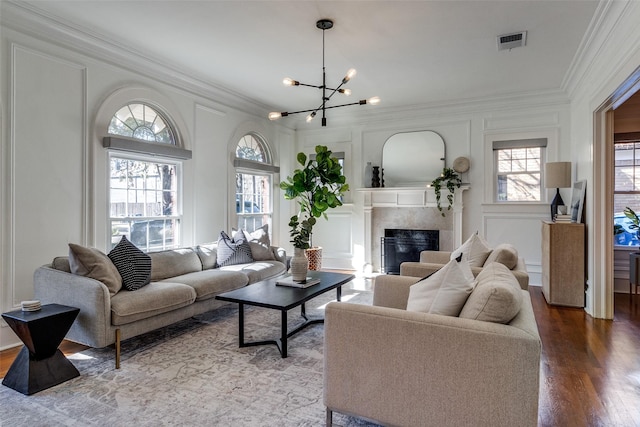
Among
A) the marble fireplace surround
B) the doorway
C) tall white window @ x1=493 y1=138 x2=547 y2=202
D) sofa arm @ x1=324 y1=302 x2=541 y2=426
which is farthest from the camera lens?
the marble fireplace surround

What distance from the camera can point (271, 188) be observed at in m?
6.66

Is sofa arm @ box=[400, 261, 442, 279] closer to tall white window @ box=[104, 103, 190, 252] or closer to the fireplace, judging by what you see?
the fireplace

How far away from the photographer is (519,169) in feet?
18.6

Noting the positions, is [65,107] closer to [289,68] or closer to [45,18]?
[45,18]

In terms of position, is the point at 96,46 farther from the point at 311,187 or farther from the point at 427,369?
the point at 427,369

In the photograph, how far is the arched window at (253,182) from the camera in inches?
233

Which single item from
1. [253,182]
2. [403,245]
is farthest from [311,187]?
[403,245]

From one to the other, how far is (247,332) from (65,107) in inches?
108

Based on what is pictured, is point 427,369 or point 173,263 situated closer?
point 427,369

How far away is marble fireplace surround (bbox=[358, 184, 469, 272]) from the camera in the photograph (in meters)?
6.00

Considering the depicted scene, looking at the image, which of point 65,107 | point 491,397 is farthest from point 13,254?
point 491,397

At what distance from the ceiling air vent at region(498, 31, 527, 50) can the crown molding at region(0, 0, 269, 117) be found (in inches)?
138

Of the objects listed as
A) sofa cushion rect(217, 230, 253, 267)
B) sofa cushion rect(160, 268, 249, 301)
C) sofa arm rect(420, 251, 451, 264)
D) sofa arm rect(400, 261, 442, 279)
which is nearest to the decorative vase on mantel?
sofa cushion rect(160, 268, 249, 301)

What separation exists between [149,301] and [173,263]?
1017 millimetres
